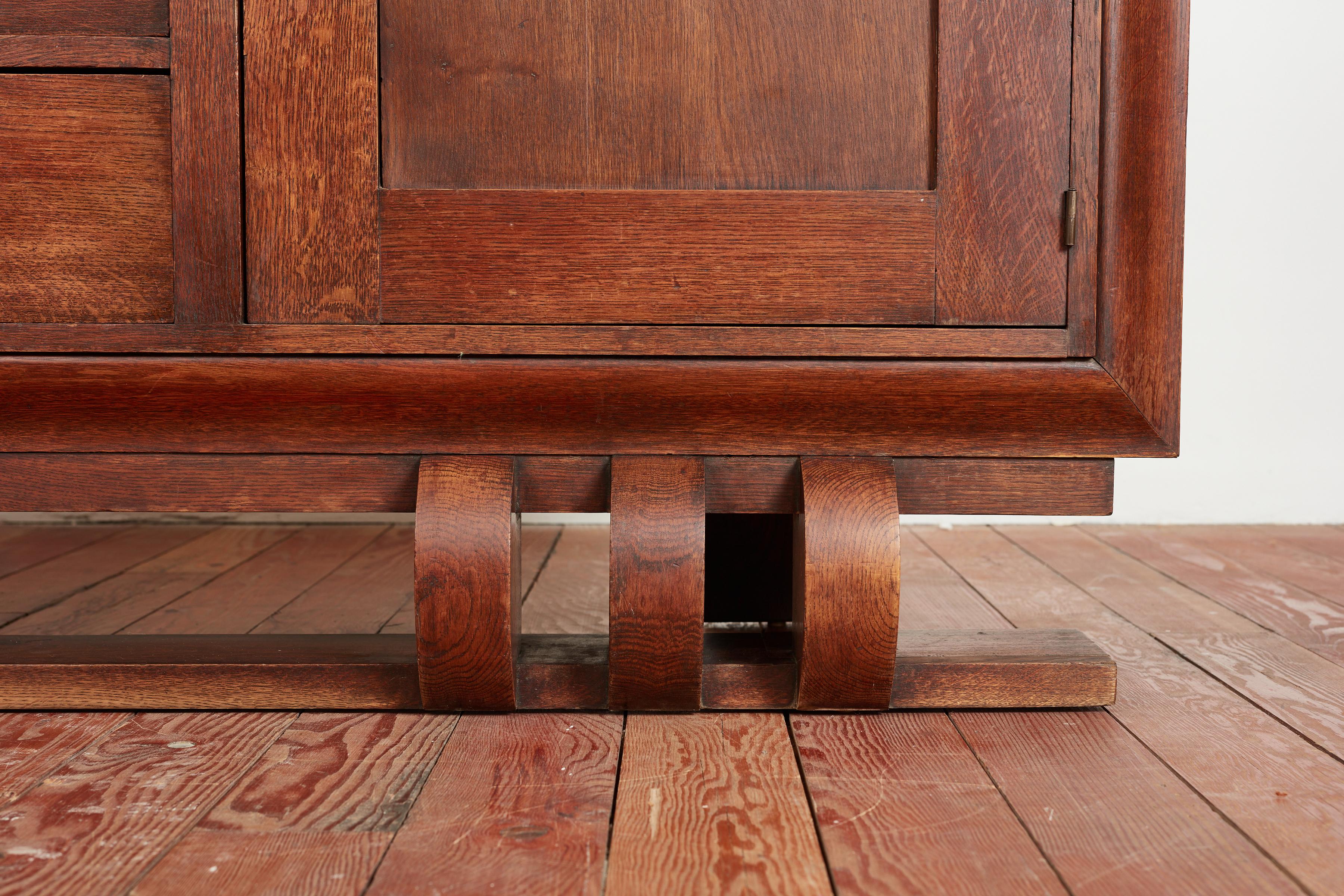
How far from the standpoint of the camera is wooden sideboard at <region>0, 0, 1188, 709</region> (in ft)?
2.34

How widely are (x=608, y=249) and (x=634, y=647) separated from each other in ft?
0.85

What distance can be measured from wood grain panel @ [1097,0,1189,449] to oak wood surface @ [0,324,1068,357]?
0.07 metres

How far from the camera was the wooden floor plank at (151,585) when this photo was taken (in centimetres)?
109

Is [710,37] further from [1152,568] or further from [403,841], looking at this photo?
[1152,568]

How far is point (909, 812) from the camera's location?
0.58 m

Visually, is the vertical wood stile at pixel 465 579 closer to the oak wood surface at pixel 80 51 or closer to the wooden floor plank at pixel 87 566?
the oak wood surface at pixel 80 51

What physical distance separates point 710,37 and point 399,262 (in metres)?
0.25

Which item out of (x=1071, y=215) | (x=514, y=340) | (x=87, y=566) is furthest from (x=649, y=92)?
(x=87, y=566)

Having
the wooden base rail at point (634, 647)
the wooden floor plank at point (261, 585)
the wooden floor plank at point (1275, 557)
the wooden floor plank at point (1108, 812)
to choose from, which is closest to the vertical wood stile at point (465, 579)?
the wooden base rail at point (634, 647)

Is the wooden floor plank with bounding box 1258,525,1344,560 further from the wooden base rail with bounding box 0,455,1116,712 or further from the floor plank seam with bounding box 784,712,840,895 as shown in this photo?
the floor plank seam with bounding box 784,712,840,895

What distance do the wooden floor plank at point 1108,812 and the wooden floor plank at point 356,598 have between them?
1.63 ft

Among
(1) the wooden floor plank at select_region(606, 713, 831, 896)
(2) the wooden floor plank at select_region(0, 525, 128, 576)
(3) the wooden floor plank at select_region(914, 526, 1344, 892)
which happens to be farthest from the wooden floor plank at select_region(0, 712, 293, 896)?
(2) the wooden floor plank at select_region(0, 525, 128, 576)

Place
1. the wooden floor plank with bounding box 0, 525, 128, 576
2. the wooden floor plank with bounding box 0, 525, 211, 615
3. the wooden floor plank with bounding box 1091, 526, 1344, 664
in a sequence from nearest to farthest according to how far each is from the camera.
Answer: the wooden floor plank with bounding box 1091, 526, 1344, 664, the wooden floor plank with bounding box 0, 525, 211, 615, the wooden floor plank with bounding box 0, 525, 128, 576

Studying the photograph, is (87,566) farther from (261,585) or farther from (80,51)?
(80,51)
